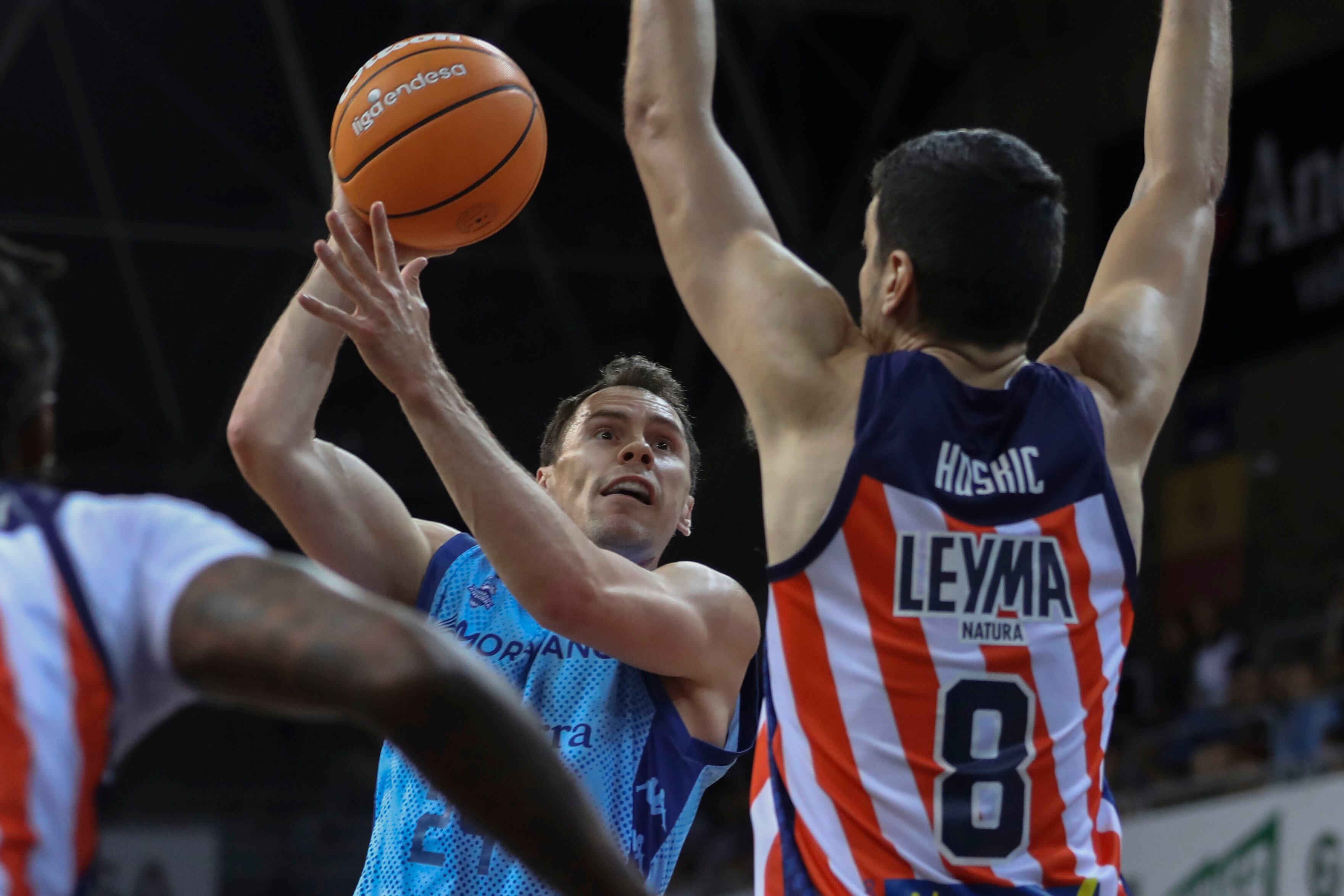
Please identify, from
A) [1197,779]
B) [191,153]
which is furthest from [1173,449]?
[191,153]

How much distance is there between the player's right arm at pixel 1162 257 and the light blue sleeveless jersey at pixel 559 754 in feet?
4.15

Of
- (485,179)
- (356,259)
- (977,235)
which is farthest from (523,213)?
(977,235)

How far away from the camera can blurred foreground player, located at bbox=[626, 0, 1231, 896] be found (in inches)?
96.1

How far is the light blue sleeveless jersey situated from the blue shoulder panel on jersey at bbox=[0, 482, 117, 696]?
1624 millimetres

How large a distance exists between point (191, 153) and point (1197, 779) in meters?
10.9

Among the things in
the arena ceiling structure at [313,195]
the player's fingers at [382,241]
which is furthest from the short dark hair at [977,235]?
the arena ceiling structure at [313,195]

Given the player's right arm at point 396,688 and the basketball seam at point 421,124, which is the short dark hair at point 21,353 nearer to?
the player's right arm at point 396,688

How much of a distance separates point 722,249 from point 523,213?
15.0 m

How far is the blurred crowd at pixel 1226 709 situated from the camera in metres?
10.1

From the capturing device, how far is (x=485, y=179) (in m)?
3.71

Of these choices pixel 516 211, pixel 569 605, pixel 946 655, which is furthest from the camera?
pixel 516 211

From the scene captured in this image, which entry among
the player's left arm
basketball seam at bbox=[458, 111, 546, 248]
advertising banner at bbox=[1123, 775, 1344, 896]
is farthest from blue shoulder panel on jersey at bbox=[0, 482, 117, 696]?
advertising banner at bbox=[1123, 775, 1344, 896]

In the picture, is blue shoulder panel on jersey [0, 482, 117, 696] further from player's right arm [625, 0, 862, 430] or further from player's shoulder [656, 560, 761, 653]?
player's shoulder [656, 560, 761, 653]

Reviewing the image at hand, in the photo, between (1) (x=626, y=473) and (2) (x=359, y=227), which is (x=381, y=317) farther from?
(1) (x=626, y=473)
